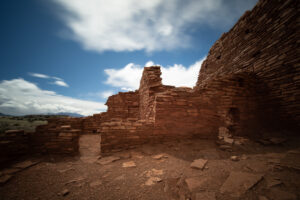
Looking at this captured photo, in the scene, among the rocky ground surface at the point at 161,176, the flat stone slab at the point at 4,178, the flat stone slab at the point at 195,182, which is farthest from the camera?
the flat stone slab at the point at 4,178

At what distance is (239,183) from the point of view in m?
1.98

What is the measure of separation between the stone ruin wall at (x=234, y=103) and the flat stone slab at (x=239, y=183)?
2300 millimetres

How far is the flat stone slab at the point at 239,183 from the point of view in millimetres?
1813

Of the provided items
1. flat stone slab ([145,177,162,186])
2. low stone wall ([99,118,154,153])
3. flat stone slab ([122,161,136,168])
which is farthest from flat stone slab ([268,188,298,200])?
low stone wall ([99,118,154,153])

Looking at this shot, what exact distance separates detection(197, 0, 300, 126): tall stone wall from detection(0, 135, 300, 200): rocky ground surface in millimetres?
1757

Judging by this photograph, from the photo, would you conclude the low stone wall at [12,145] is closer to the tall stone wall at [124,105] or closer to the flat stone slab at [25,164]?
the flat stone slab at [25,164]

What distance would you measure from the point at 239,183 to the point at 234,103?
3.91 meters

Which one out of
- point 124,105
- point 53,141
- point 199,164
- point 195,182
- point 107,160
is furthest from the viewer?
point 124,105

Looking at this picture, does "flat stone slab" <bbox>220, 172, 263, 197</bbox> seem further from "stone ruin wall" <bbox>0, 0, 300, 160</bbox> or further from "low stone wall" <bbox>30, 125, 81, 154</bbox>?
"low stone wall" <bbox>30, 125, 81, 154</bbox>

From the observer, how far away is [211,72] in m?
9.06

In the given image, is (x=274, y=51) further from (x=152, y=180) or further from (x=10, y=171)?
(x=10, y=171)

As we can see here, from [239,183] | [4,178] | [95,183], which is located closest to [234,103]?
[239,183]

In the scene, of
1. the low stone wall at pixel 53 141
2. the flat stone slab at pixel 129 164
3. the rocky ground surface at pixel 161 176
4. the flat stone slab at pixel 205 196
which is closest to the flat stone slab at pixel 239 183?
the rocky ground surface at pixel 161 176

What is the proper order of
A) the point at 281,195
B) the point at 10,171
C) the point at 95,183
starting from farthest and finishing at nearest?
the point at 10,171
the point at 95,183
the point at 281,195
